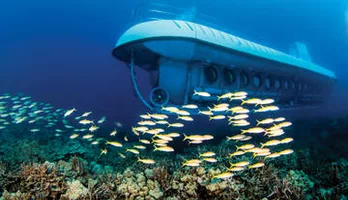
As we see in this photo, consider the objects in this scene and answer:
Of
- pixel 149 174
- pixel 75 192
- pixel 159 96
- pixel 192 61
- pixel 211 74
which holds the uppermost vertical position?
pixel 192 61

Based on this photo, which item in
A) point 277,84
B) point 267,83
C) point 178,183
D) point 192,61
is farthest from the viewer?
point 277,84

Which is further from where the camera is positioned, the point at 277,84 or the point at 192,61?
the point at 277,84

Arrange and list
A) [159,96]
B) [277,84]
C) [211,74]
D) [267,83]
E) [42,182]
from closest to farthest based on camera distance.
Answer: [42,182], [159,96], [211,74], [267,83], [277,84]

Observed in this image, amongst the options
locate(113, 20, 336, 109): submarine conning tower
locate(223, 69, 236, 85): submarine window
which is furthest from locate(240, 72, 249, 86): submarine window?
locate(223, 69, 236, 85): submarine window

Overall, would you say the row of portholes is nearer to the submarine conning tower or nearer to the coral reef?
the submarine conning tower

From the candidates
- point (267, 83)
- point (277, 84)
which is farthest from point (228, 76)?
point (277, 84)

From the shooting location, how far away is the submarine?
8.26 m

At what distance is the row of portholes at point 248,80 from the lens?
397 inches

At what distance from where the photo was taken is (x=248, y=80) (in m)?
11.8

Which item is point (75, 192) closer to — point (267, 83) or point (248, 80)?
point (248, 80)

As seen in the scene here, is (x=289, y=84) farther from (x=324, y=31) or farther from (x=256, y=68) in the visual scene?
(x=324, y=31)

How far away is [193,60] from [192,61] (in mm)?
144

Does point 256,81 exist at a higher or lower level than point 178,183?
higher

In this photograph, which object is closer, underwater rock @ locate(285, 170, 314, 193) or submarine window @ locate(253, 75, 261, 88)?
underwater rock @ locate(285, 170, 314, 193)
